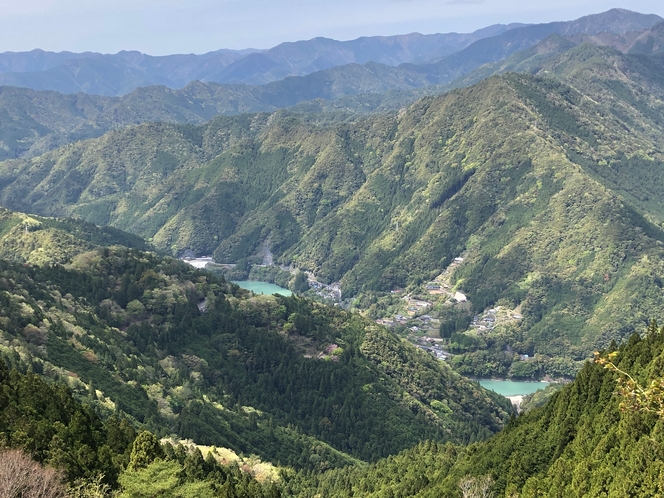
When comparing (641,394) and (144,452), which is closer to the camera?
(641,394)

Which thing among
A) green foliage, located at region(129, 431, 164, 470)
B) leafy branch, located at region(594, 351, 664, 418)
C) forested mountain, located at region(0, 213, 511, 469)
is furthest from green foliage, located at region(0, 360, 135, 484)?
leafy branch, located at region(594, 351, 664, 418)

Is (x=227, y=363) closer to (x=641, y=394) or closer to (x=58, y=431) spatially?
(x=58, y=431)

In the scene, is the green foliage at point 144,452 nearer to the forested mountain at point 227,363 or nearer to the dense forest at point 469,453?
the dense forest at point 469,453

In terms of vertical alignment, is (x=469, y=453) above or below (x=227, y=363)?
above

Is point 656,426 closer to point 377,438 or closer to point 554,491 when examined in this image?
point 554,491

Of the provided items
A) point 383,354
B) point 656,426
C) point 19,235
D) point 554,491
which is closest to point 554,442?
point 554,491

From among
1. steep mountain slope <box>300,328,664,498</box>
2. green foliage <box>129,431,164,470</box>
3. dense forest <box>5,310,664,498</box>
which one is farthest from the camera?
green foliage <box>129,431,164,470</box>

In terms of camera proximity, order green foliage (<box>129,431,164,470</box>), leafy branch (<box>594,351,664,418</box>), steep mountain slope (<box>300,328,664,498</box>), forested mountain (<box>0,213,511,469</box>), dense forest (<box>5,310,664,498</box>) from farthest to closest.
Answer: forested mountain (<box>0,213,511,469</box>), green foliage (<box>129,431,164,470</box>), steep mountain slope (<box>300,328,664,498</box>), dense forest (<box>5,310,664,498</box>), leafy branch (<box>594,351,664,418</box>)

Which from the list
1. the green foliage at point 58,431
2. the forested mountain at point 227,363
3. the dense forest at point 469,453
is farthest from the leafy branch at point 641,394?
the forested mountain at point 227,363

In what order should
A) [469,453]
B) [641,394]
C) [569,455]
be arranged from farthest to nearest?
[469,453] → [569,455] → [641,394]

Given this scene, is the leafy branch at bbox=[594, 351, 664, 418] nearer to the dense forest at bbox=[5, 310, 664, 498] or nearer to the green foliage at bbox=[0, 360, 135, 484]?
the dense forest at bbox=[5, 310, 664, 498]


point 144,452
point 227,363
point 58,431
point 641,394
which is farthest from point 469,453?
point 227,363
